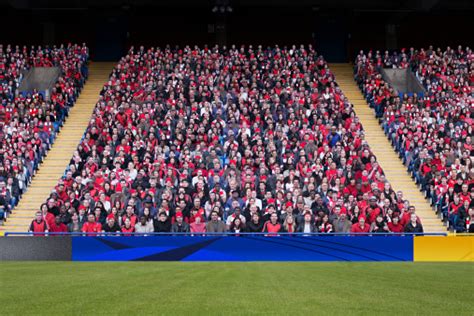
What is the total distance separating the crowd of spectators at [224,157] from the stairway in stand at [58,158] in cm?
176

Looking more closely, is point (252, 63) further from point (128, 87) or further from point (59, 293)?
point (59, 293)

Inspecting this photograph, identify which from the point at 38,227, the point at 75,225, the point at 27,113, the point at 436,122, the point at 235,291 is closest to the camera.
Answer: the point at 235,291

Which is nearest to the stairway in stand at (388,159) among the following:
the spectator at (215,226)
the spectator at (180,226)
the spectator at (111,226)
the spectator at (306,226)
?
the spectator at (306,226)

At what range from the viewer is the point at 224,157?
26.7 meters

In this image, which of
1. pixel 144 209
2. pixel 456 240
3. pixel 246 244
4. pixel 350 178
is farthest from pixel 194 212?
pixel 456 240

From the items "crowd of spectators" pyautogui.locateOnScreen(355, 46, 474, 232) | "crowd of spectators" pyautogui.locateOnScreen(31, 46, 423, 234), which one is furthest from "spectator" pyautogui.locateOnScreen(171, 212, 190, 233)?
"crowd of spectators" pyautogui.locateOnScreen(355, 46, 474, 232)

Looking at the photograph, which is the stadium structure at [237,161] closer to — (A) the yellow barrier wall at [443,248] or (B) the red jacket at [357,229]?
(A) the yellow barrier wall at [443,248]

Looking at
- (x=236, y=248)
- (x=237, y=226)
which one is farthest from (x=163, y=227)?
(x=236, y=248)

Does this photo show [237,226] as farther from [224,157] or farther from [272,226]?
[224,157]

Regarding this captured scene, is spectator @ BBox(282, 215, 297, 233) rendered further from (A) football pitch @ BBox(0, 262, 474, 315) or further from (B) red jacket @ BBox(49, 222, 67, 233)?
(B) red jacket @ BBox(49, 222, 67, 233)

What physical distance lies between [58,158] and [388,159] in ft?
41.8

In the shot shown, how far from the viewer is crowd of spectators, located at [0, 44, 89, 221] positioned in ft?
87.8

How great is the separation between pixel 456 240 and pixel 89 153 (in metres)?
13.5

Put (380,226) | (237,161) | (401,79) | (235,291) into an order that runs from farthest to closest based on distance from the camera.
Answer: (401,79) → (237,161) → (380,226) → (235,291)
